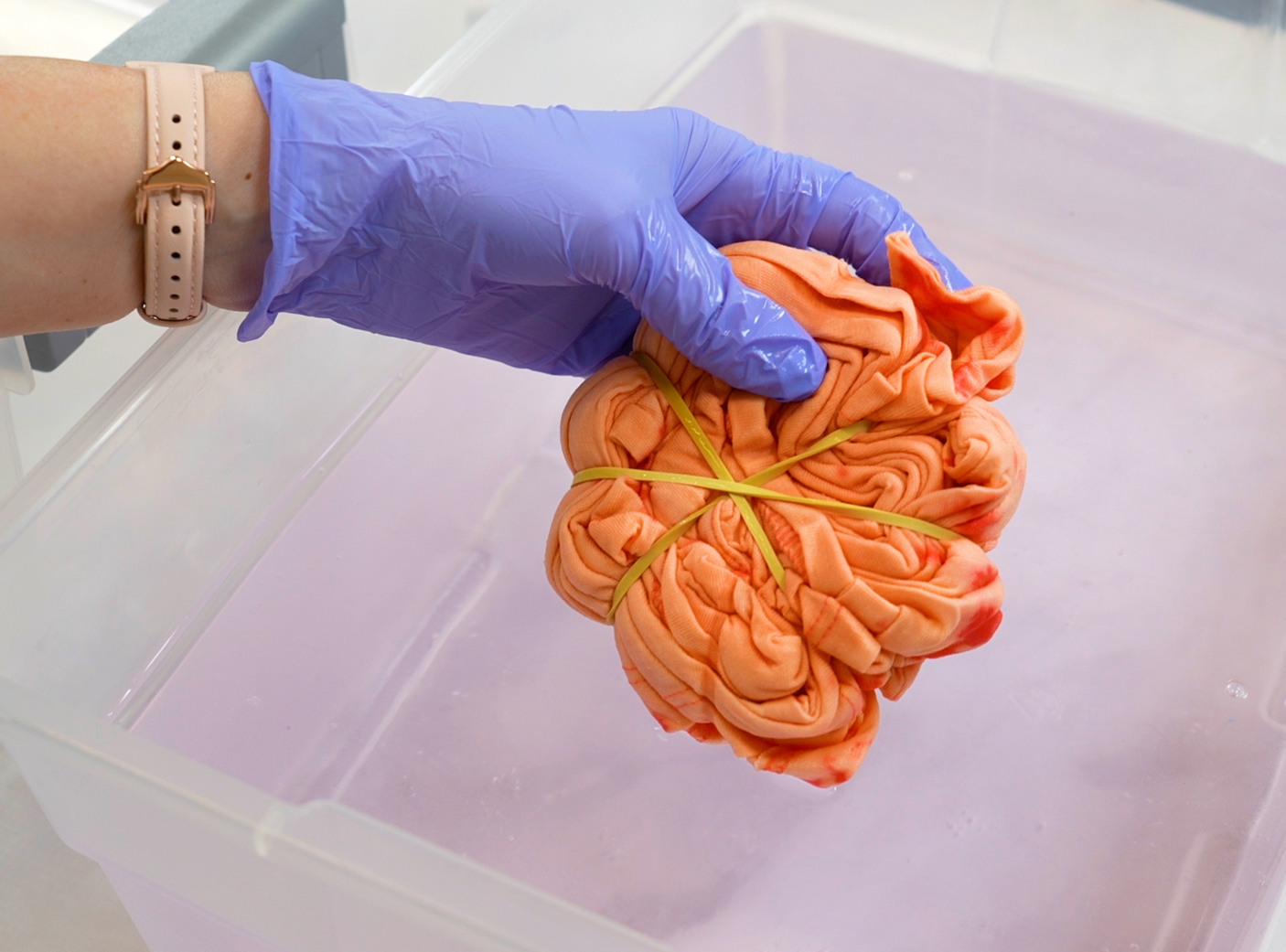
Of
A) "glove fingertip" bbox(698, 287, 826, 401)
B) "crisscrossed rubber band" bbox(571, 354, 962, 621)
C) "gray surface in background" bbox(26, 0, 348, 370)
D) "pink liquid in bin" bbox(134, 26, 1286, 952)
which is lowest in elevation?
"pink liquid in bin" bbox(134, 26, 1286, 952)

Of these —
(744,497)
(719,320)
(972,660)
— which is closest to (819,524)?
(744,497)

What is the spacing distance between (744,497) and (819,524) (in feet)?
0.26

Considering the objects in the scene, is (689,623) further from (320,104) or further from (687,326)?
(320,104)

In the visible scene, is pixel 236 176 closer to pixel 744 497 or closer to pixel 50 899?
pixel 744 497

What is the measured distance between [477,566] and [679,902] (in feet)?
1.70

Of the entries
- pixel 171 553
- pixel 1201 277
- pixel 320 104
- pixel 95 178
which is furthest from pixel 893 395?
pixel 1201 277

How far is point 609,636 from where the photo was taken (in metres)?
1.56

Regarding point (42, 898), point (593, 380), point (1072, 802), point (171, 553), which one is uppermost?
point (593, 380)

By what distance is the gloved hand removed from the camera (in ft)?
3.59

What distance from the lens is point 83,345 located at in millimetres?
1652

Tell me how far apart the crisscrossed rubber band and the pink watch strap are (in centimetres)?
41

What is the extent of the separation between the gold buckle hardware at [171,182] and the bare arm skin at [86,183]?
0.05 feet

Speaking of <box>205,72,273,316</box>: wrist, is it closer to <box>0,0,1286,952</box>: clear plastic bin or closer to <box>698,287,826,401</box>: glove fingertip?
<box>0,0,1286,952</box>: clear plastic bin

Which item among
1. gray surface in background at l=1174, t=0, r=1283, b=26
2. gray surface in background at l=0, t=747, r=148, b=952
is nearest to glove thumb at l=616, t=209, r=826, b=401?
gray surface in background at l=0, t=747, r=148, b=952
